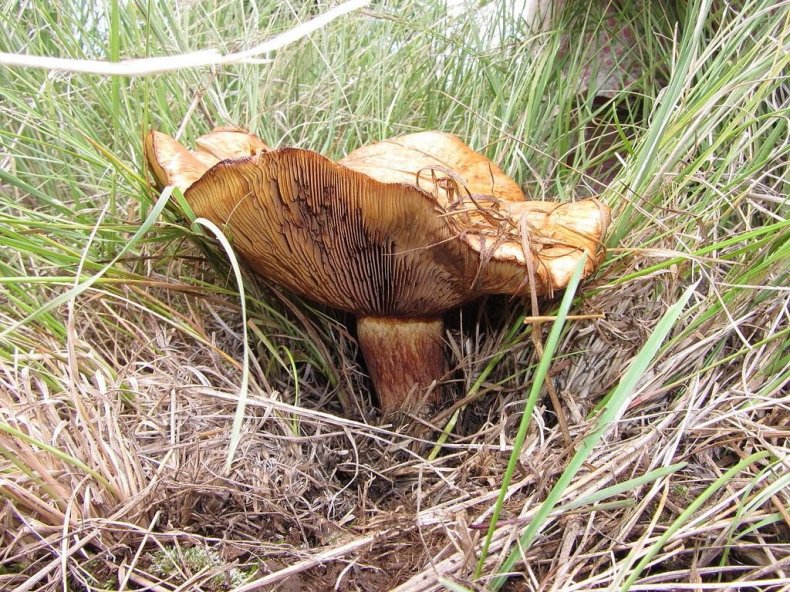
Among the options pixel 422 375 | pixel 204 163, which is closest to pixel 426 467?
pixel 422 375

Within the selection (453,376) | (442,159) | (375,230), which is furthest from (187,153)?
(453,376)

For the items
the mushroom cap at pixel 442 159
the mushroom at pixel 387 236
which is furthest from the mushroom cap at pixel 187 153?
the mushroom cap at pixel 442 159

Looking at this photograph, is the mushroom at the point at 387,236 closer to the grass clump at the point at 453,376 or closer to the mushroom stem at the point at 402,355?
the mushroom stem at the point at 402,355

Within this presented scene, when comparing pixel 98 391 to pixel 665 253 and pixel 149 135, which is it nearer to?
pixel 149 135

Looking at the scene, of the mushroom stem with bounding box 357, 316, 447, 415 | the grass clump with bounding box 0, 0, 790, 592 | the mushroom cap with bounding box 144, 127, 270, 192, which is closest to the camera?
the grass clump with bounding box 0, 0, 790, 592

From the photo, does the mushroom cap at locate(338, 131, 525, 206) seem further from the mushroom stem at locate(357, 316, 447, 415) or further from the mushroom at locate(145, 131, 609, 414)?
the mushroom stem at locate(357, 316, 447, 415)

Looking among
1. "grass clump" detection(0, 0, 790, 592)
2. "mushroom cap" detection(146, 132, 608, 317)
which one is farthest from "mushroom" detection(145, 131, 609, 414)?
"grass clump" detection(0, 0, 790, 592)
